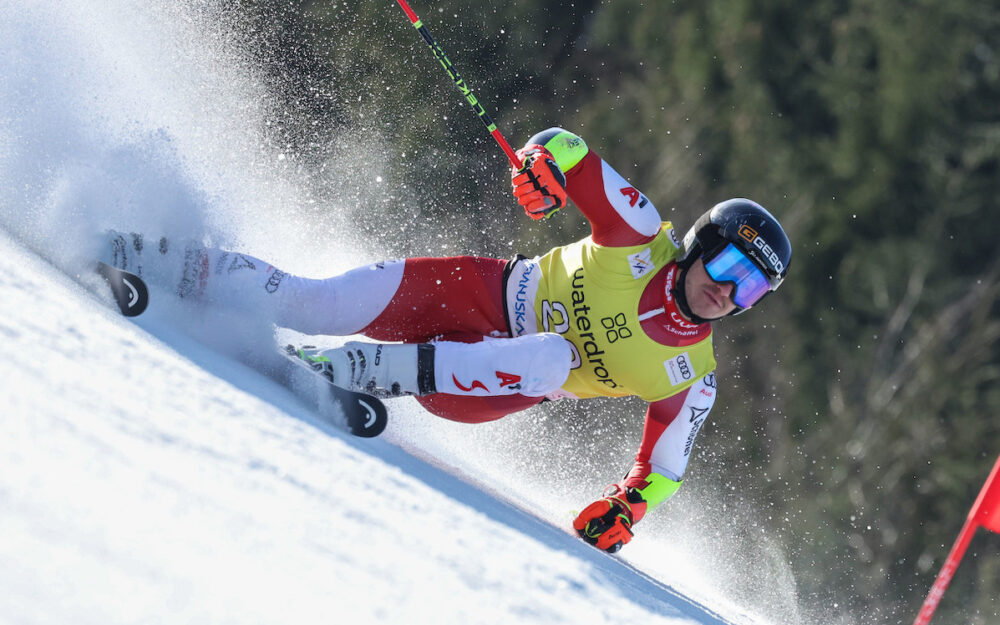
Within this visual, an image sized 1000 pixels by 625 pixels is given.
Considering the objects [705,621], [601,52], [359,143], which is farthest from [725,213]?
[601,52]

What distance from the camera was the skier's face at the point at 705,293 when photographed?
346 centimetres

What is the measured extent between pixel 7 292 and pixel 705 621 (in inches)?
66.7

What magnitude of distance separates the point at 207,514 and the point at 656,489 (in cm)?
232

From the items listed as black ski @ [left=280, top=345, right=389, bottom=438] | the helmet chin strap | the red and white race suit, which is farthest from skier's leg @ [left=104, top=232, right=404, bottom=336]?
the helmet chin strap

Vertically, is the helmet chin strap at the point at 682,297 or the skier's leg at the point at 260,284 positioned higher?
the skier's leg at the point at 260,284

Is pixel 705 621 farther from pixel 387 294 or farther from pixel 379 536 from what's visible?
pixel 387 294

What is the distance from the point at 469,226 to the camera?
1498 centimetres

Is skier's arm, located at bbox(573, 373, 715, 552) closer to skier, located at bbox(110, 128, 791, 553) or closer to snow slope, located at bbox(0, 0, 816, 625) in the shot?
skier, located at bbox(110, 128, 791, 553)

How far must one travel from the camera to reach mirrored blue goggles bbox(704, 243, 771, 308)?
11.3 ft

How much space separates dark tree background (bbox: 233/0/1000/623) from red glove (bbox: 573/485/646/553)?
29.1 ft

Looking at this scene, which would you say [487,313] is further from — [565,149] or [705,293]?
[705,293]

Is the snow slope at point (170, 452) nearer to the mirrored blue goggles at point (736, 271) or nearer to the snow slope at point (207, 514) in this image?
the snow slope at point (207, 514)

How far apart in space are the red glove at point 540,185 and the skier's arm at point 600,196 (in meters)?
0.12

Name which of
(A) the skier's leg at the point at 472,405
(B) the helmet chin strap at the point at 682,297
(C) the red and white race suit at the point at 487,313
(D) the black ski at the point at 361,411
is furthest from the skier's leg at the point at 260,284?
(B) the helmet chin strap at the point at 682,297
